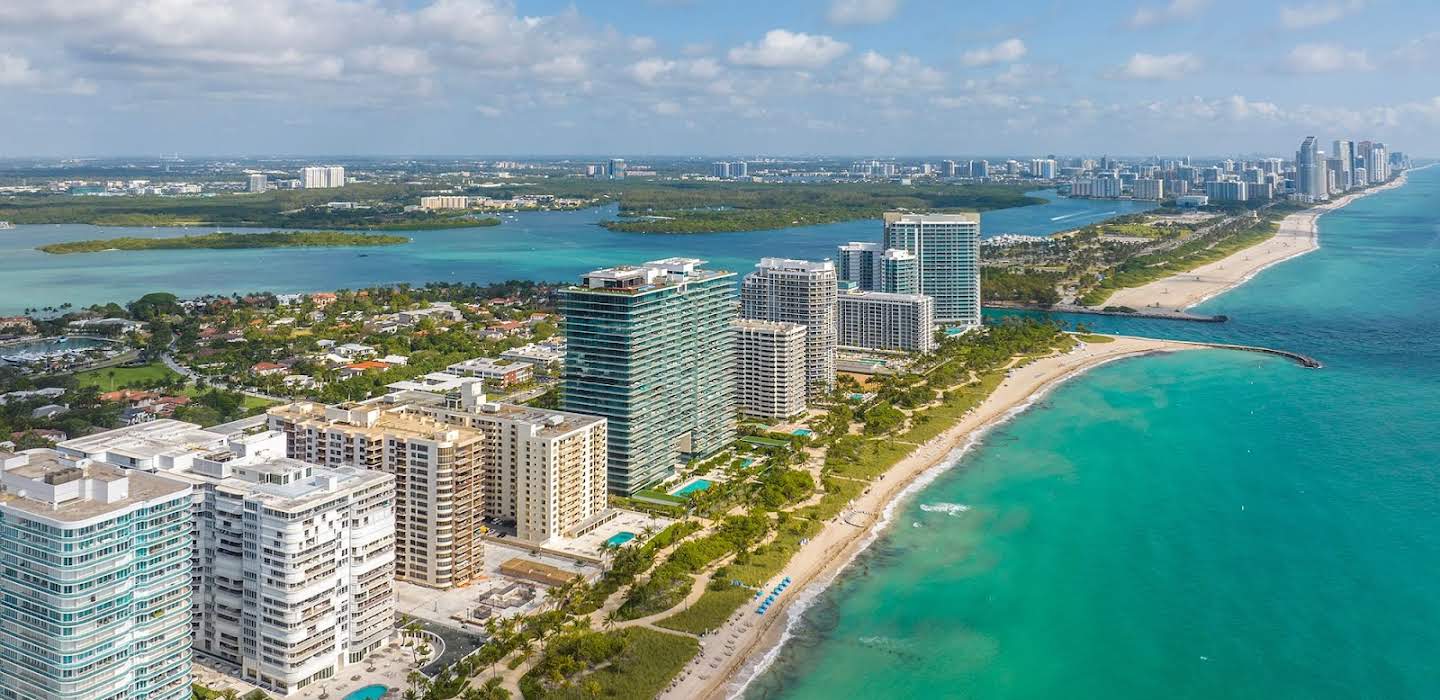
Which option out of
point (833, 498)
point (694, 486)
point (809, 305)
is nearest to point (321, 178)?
point (809, 305)

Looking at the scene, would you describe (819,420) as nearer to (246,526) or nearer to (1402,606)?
(1402,606)

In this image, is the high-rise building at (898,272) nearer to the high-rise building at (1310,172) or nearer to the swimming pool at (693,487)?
the swimming pool at (693,487)

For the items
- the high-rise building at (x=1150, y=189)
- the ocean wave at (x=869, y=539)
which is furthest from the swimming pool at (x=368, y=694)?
the high-rise building at (x=1150, y=189)

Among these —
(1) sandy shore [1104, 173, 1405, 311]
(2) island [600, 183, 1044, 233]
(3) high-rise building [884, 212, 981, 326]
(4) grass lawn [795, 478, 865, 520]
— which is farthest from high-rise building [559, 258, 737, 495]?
(2) island [600, 183, 1044, 233]

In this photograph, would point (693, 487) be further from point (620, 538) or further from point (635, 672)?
point (635, 672)

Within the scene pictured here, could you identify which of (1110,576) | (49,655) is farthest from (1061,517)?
(49,655)
